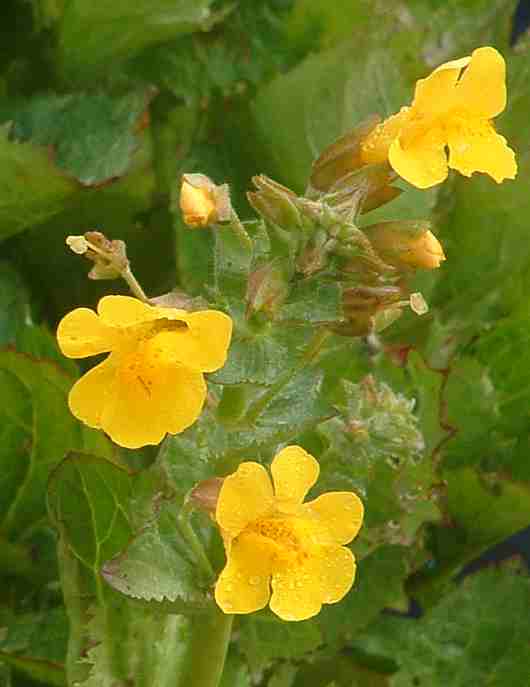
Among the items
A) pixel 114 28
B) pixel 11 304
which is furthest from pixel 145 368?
pixel 114 28


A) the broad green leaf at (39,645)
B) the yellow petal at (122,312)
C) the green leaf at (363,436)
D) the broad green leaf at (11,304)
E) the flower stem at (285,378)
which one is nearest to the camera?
the yellow petal at (122,312)

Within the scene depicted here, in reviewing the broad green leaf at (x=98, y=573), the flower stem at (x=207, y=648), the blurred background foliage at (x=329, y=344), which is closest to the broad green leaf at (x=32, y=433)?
the blurred background foliage at (x=329, y=344)

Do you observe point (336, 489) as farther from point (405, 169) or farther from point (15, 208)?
point (15, 208)

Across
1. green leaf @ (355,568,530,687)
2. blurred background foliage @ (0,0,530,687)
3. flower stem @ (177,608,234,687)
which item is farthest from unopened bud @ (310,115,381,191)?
green leaf @ (355,568,530,687)

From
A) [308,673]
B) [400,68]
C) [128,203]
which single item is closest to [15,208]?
[128,203]

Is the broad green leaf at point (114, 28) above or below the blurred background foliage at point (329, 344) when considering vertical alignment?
above

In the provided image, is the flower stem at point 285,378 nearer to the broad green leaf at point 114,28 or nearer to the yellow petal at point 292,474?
the yellow petal at point 292,474
